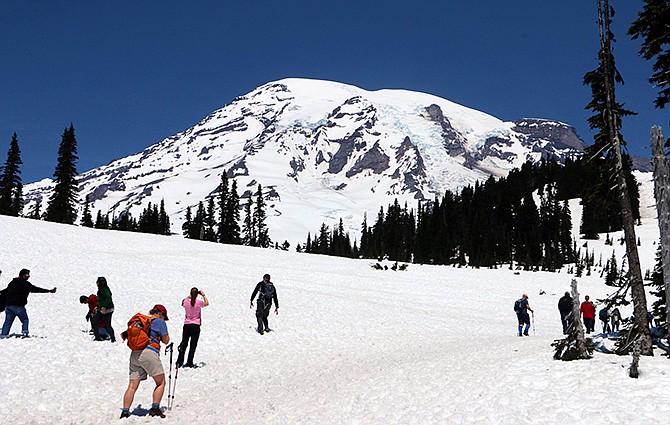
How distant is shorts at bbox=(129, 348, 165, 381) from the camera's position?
29.8 ft

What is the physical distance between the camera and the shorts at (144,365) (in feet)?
29.8

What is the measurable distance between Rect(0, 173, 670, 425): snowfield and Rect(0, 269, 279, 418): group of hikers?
18.5 inches

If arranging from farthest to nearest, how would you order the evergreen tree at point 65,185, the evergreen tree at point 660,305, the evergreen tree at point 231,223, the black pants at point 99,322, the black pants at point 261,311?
the evergreen tree at point 231,223 → the evergreen tree at point 65,185 → the black pants at point 261,311 → the black pants at point 99,322 → the evergreen tree at point 660,305

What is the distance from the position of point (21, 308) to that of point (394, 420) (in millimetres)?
12321

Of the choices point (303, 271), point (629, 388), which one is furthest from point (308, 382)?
point (303, 271)

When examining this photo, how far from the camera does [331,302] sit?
98.1ft

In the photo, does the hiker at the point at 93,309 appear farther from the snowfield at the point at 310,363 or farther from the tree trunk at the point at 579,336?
the tree trunk at the point at 579,336

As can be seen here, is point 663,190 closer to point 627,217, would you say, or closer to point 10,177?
point 627,217

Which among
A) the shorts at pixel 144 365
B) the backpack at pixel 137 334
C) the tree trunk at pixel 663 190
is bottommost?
the shorts at pixel 144 365

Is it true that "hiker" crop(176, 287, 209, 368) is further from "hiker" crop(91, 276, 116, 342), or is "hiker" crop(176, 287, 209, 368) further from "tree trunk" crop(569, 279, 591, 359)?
"tree trunk" crop(569, 279, 591, 359)

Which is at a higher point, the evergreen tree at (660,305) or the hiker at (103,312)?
the evergreen tree at (660,305)

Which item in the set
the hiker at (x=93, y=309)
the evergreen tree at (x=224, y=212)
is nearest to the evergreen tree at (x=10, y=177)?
the evergreen tree at (x=224, y=212)

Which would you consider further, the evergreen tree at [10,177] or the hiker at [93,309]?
the evergreen tree at [10,177]

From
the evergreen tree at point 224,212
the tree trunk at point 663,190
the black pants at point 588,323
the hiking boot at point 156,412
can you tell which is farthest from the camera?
the evergreen tree at point 224,212
